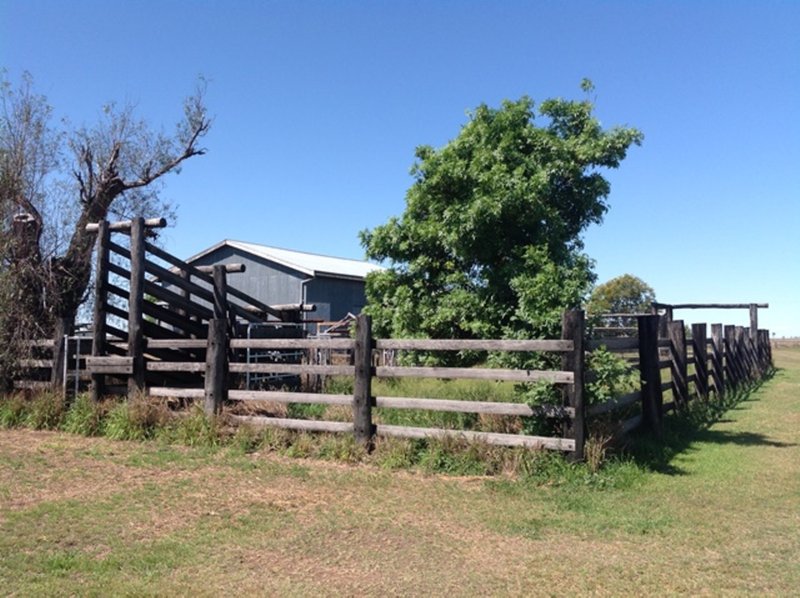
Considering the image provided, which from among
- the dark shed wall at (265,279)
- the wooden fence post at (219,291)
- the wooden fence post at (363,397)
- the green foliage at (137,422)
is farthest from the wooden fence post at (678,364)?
the dark shed wall at (265,279)

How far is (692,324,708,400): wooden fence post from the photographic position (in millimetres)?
15227

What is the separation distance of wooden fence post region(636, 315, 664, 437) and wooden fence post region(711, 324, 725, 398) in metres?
6.53

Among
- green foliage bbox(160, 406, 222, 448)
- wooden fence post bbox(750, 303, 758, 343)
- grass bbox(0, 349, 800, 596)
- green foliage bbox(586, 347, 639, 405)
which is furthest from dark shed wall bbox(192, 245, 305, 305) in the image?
green foliage bbox(586, 347, 639, 405)

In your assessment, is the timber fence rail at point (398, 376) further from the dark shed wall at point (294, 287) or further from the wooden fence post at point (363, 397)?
the dark shed wall at point (294, 287)

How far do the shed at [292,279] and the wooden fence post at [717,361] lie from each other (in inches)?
652

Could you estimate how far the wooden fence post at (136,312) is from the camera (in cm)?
1141

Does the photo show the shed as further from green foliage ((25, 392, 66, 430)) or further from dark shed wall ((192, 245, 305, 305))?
green foliage ((25, 392, 66, 430))

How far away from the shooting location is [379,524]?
617cm

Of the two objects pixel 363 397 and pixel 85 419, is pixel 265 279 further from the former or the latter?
pixel 363 397

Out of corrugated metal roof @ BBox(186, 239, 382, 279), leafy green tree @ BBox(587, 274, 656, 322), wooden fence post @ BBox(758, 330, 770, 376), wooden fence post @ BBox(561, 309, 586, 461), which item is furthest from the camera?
leafy green tree @ BBox(587, 274, 656, 322)

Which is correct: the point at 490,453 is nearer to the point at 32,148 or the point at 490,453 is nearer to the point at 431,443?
the point at 431,443

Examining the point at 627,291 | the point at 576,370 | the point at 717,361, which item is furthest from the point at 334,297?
the point at 627,291

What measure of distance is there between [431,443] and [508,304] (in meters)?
2.49

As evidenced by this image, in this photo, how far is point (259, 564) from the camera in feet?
16.8
